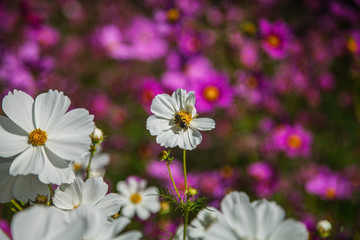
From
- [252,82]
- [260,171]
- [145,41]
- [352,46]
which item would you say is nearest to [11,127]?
[260,171]

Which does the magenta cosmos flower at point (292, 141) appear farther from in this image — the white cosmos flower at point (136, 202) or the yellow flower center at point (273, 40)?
the white cosmos flower at point (136, 202)

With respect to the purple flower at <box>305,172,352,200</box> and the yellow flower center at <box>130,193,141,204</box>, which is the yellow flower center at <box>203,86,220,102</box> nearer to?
the purple flower at <box>305,172,352,200</box>

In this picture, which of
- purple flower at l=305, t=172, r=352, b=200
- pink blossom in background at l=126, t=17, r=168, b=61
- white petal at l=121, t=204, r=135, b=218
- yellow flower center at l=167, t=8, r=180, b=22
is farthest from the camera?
pink blossom in background at l=126, t=17, r=168, b=61

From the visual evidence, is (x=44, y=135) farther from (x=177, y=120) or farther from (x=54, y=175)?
(x=177, y=120)

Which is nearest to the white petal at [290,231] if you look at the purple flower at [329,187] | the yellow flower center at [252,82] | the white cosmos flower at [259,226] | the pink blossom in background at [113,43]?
the white cosmos flower at [259,226]

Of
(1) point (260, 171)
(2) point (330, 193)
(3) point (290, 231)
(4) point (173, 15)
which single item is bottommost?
(2) point (330, 193)

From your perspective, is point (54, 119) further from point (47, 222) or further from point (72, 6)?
point (72, 6)

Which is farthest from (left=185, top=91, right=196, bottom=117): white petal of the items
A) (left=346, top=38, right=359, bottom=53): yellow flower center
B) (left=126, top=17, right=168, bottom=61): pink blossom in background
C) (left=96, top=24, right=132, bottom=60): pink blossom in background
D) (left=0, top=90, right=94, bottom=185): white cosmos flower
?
(left=96, top=24, right=132, bottom=60): pink blossom in background
